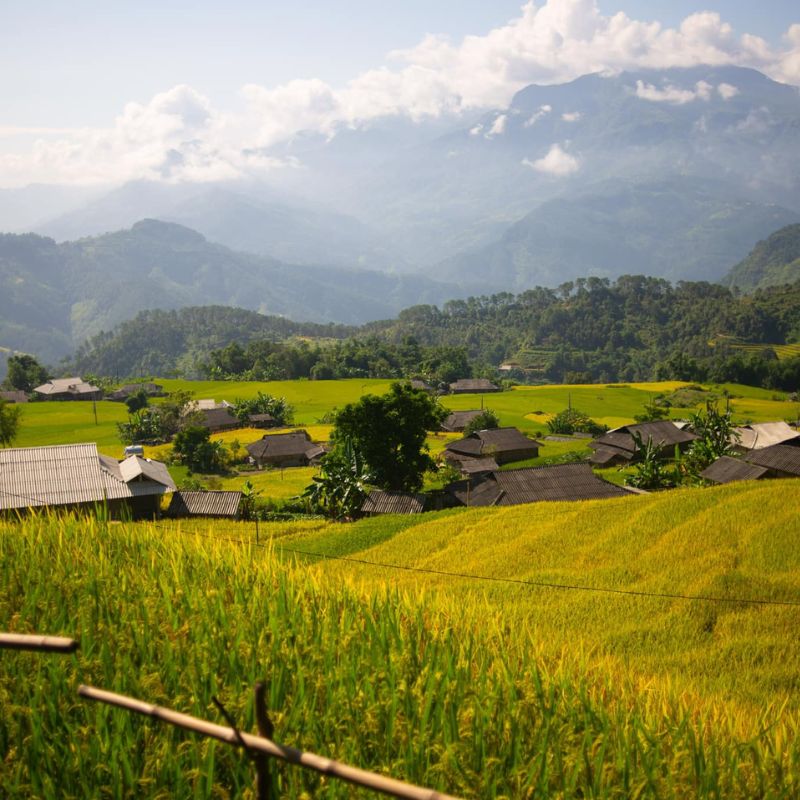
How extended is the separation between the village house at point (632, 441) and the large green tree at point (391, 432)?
15635mm

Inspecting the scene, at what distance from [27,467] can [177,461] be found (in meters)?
22.2

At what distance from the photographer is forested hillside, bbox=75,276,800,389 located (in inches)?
3903

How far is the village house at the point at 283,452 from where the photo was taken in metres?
48.0

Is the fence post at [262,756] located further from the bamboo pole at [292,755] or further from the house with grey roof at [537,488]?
the house with grey roof at [537,488]

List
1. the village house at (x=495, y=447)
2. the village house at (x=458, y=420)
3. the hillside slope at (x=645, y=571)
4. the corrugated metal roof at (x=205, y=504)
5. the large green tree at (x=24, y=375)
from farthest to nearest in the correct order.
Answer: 1. the large green tree at (x=24, y=375)
2. the village house at (x=458, y=420)
3. the village house at (x=495, y=447)
4. the corrugated metal roof at (x=205, y=504)
5. the hillside slope at (x=645, y=571)

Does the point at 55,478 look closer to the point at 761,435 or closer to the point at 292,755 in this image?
the point at 292,755

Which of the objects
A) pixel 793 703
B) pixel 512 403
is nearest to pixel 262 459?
pixel 512 403

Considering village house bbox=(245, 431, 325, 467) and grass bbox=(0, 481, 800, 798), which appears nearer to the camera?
grass bbox=(0, 481, 800, 798)

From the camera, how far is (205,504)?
27953mm

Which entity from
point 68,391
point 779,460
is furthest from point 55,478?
point 68,391

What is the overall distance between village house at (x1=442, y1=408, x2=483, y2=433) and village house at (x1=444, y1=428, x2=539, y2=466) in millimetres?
11141

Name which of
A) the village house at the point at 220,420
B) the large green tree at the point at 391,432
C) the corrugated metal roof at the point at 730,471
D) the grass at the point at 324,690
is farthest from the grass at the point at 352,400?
the grass at the point at 324,690

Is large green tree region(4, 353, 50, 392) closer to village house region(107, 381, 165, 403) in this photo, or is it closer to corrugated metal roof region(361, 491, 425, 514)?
village house region(107, 381, 165, 403)

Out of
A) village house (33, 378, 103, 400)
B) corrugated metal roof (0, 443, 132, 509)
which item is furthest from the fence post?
village house (33, 378, 103, 400)
